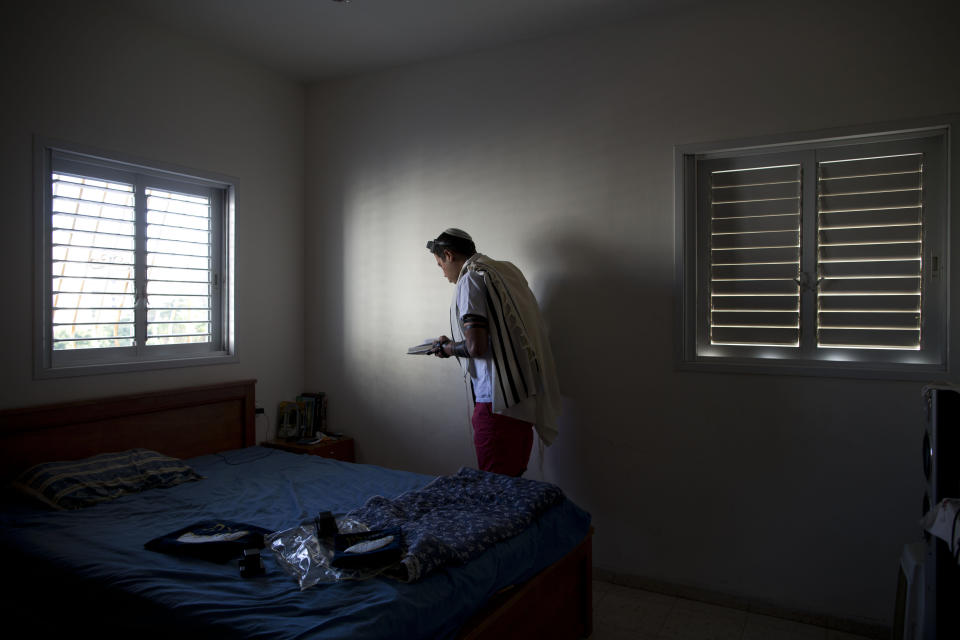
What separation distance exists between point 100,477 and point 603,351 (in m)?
2.43

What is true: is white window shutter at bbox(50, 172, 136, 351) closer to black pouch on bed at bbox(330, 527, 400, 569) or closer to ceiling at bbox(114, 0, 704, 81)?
ceiling at bbox(114, 0, 704, 81)

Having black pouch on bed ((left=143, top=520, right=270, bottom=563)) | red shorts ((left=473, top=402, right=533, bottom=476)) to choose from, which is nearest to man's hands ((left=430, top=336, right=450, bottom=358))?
red shorts ((left=473, top=402, right=533, bottom=476))

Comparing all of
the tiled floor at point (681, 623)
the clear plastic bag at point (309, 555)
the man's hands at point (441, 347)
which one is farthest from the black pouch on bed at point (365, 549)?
the tiled floor at point (681, 623)

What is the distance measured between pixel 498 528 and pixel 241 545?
865mm

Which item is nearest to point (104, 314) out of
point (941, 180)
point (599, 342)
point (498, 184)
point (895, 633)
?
point (498, 184)

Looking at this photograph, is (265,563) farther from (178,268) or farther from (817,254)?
(817,254)

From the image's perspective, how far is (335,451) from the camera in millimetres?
Result: 3826

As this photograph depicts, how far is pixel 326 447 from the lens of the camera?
376cm

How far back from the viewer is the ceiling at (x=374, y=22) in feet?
9.71

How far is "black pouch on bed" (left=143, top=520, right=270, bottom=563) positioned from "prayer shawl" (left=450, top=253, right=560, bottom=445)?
3.69ft

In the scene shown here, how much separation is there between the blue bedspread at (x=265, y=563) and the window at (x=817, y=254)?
49.9 inches

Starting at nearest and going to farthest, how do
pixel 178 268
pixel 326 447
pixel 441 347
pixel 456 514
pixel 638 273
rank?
pixel 456 514
pixel 441 347
pixel 638 273
pixel 178 268
pixel 326 447

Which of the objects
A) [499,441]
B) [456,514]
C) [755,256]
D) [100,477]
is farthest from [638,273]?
[100,477]

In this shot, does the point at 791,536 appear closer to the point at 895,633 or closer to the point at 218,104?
the point at 895,633
